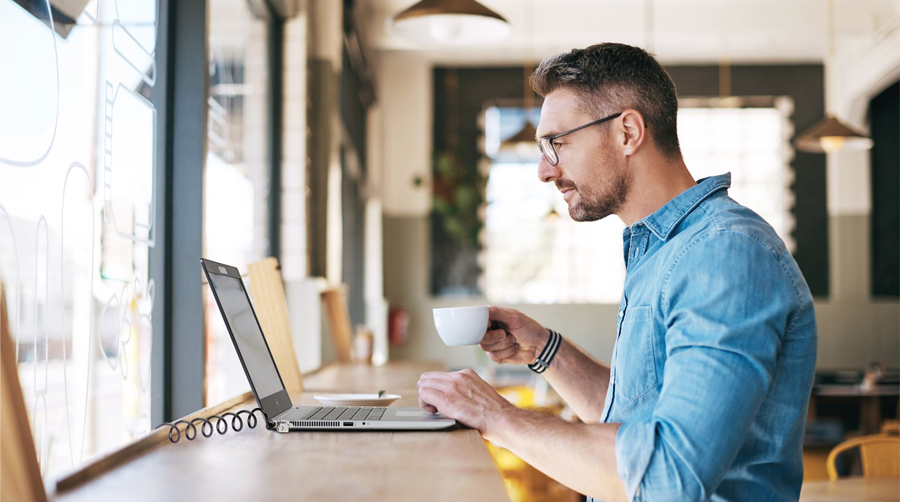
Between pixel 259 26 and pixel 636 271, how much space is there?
7.39ft

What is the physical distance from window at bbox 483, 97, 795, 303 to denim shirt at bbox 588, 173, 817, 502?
7.38 meters

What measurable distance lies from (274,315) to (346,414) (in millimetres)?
727

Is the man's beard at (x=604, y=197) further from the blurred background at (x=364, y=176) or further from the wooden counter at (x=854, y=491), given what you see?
the wooden counter at (x=854, y=491)

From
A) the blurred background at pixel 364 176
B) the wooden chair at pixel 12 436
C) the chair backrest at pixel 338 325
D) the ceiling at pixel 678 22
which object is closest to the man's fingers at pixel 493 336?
the blurred background at pixel 364 176

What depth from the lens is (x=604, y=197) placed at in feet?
4.76

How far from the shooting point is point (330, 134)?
3.88 metres

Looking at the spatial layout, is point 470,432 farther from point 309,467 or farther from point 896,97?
point 896,97

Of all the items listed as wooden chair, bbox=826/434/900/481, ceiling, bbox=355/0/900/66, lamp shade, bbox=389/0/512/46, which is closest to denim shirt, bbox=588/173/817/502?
lamp shade, bbox=389/0/512/46

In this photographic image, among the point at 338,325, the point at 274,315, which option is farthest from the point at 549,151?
the point at 338,325

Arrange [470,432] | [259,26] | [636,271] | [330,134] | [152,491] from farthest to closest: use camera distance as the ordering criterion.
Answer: [330,134] → [259,26] → [636,271] → [470,432] → [152,491]

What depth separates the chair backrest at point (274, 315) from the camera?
A: 6.45 ft

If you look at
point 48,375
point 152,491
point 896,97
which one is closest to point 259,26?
point 48,375

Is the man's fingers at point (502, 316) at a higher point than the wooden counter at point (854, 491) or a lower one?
higher

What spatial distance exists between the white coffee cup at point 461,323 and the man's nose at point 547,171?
276 mm
